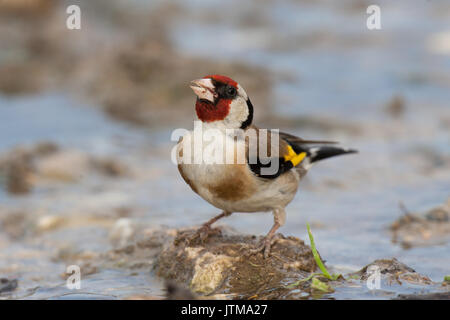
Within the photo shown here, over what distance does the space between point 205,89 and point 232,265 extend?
120 cm

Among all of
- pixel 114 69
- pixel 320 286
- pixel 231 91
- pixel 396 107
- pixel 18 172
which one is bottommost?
pixel 320 286

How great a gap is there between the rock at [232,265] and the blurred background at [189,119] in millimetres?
250

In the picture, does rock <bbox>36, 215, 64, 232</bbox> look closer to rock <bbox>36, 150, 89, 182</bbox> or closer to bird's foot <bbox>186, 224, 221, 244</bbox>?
rock <bbox>36, 150, 89, 182</bbox>

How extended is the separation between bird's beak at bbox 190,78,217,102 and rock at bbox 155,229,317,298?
1022 mm

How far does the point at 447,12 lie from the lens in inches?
627

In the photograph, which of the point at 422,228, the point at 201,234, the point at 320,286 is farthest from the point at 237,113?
the point at 422,228

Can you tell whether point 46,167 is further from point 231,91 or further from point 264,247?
point 264,247

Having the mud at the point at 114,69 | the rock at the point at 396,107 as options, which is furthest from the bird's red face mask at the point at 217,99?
the rock at the point at 396,107

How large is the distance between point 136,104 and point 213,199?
22.0 feet

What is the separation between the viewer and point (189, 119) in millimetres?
10695

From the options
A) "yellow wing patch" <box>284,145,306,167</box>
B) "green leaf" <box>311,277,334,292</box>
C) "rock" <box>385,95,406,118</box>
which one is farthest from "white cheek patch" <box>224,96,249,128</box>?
"rock" <box>385,95,406,118</box>

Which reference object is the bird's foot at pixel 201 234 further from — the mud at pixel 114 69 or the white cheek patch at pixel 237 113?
the mud at pixel 114 69
